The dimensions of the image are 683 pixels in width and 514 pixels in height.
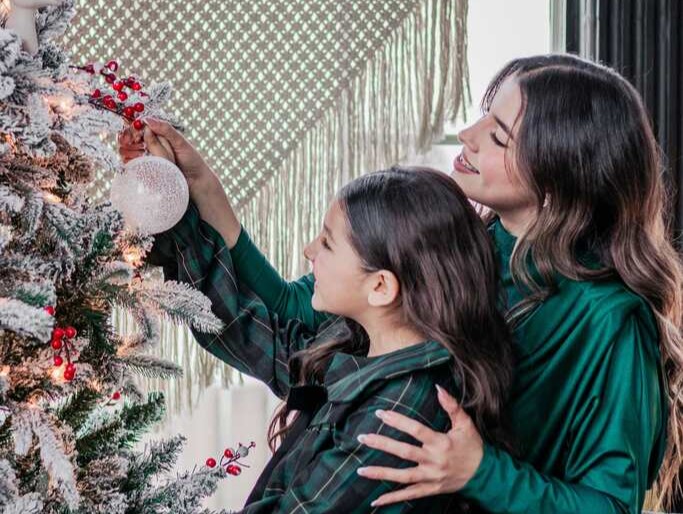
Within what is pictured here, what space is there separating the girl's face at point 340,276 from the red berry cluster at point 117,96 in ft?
0.96

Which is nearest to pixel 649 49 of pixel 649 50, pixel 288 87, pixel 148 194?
pixel 649 50

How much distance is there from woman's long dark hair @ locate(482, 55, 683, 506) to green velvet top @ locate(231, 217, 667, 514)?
0.03 metres

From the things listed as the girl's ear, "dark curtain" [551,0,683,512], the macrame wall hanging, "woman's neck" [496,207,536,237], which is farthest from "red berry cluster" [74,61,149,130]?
"dark curtain" [551,0,683,512]

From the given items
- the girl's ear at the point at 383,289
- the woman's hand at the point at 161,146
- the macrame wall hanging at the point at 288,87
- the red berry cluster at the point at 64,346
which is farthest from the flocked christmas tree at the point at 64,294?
the macrame wall hanging at the point at 288,87

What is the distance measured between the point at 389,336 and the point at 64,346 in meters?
0.45

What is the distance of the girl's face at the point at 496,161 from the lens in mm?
1438

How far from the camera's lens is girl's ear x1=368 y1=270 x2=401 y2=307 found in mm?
1299

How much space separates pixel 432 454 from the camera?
1.21m

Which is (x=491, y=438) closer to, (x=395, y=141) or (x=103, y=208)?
(x=103, y=208)

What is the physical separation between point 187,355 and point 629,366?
3.95 feet

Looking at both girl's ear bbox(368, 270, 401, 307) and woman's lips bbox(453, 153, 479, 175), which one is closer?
girl's ear bbox(368, 270, 401, 307)

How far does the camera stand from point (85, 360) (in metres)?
1.10

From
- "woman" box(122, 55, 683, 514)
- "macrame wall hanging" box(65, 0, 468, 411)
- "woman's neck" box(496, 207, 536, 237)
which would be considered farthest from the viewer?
"macrame wall hanging" box(65, 0, 468, 411)

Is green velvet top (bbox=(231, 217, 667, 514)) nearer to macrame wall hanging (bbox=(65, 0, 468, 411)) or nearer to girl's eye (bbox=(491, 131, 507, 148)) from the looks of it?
girl's eye (bbox=(491, 131, 507, 148))
